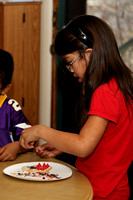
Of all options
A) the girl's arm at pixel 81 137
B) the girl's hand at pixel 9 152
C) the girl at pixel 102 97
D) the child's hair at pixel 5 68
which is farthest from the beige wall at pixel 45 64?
the girl's arm at pixel 81 137

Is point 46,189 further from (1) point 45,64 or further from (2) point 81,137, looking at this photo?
(1) point 45,64

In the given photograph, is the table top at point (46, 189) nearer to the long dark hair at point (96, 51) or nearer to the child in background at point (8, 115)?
the long dark hair at point (96, 51)

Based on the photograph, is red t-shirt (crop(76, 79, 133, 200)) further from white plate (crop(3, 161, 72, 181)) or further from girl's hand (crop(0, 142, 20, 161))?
girl's hand (crop(0, 142, 20, 161))

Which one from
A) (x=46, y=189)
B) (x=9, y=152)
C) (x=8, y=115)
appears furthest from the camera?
(x=8, y=115)

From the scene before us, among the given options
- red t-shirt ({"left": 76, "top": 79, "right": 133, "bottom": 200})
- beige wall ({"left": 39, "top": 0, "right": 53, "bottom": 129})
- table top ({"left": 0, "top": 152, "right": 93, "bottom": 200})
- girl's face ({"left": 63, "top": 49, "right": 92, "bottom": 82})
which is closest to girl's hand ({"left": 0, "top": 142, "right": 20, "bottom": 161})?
table top ({"left": 0, "top": 152, "right": 93, "bottom": 200})

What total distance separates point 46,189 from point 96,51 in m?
0.55

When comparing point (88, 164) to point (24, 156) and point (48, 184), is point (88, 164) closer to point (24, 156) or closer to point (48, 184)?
point (48, 184)

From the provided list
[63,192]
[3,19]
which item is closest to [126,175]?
[63,192]

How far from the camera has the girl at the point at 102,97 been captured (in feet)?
3.77

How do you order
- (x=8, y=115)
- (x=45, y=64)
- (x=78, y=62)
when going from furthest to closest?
(x=45, y=64) < (x=8, y=115) < (x=78, y=62)

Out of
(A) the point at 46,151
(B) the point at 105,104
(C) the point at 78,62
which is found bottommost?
(A) the point at 46,151

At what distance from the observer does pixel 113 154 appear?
3.95 ft

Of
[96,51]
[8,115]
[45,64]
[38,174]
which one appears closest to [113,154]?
[38,174]

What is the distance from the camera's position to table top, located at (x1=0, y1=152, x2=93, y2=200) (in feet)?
3.14
